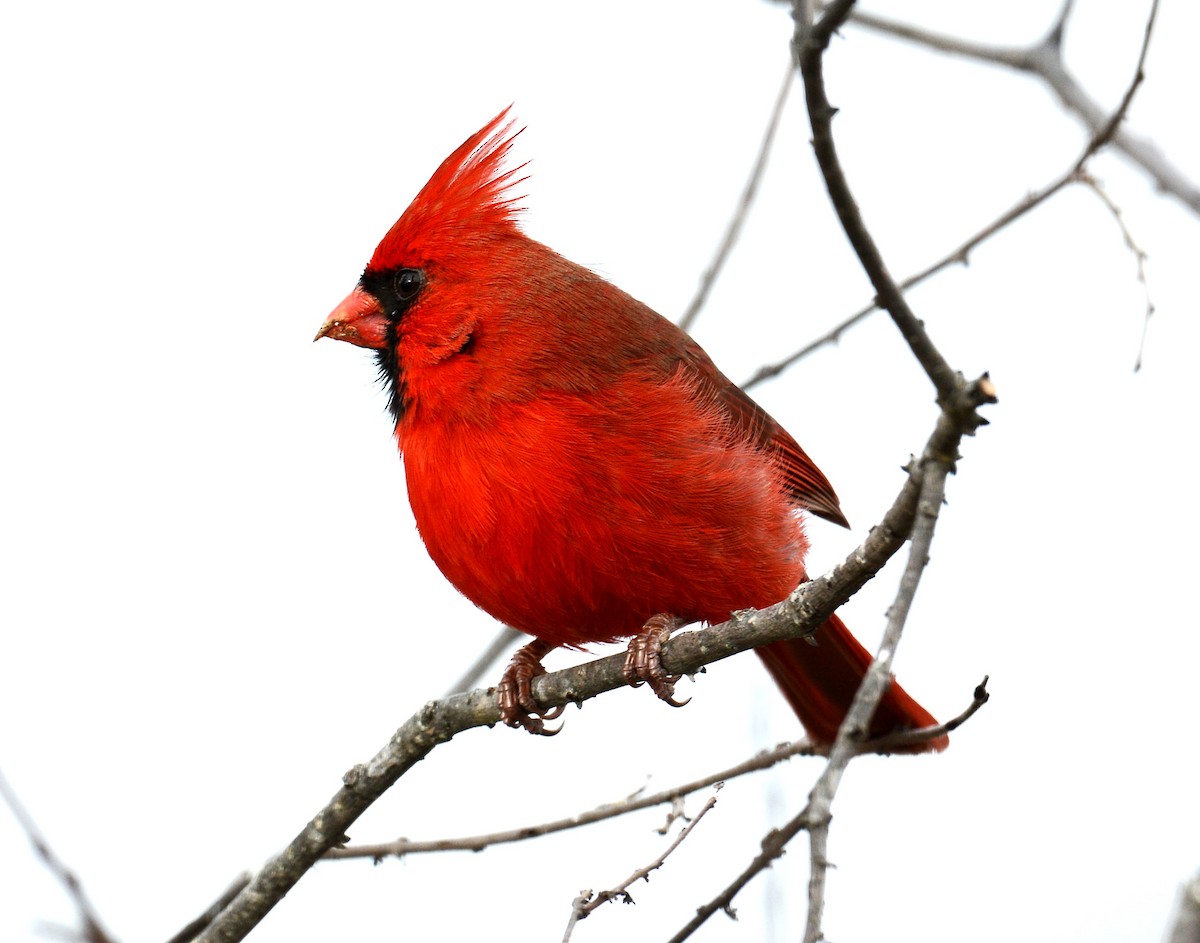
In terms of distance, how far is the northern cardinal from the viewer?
292cm

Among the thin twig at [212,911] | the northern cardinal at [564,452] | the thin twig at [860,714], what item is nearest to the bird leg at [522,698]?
the northern cardinal at [564,452]

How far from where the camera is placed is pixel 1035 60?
3.14m

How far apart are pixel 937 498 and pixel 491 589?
147 centimetres

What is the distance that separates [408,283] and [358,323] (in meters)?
0.15

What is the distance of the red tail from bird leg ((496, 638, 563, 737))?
0.68 metres

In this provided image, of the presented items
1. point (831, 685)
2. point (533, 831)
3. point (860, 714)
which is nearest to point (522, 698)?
point (533, 831)

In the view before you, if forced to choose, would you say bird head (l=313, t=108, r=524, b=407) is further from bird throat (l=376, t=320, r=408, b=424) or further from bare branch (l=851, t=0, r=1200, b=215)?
bare branch (l=851, t=0, r=1200, b=215)

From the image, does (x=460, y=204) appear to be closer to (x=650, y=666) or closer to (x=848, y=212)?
(x=650, y=666)

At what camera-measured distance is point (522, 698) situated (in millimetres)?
3010

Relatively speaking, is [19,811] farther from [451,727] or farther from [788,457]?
[788,457]

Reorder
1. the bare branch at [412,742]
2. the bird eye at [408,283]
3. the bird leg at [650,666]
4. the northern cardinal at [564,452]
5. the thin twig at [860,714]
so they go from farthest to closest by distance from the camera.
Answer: the bird eye at [408,283], the northern cardinal at [564,452], the bird leg at [650,666], the bare branch at [412,742], the thin twig at [860,714]

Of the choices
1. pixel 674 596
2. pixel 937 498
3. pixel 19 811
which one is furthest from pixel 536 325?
pixel 937 498

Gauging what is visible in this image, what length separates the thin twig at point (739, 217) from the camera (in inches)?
138

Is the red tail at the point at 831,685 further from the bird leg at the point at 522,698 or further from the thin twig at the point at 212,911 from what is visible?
the thin twig at the point at 212,911
